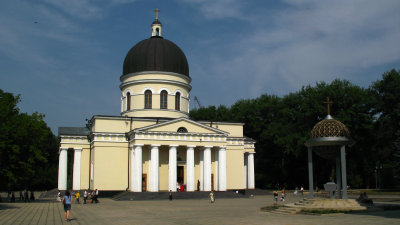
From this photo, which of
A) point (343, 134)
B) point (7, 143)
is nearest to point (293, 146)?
point (343, 134)

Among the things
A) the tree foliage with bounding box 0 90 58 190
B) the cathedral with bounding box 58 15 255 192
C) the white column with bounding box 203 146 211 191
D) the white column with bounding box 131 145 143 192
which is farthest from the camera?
the white column with bounding box 203 146 211 191

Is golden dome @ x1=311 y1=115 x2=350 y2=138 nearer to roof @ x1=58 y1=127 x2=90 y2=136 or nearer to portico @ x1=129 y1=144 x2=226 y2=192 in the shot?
portico @ x1=129 y1=144 x2=226 y2=192

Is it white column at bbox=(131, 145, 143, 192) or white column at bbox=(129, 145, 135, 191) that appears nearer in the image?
white column at bbox=(131, 145, 143, 192)

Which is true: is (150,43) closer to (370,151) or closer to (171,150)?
(171,150)

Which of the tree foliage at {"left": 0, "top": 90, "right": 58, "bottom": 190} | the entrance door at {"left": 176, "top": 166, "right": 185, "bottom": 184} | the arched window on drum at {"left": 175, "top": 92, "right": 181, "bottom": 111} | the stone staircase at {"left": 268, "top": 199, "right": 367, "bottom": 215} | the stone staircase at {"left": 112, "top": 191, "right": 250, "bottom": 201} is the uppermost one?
the arched window on drum at {"left": 175, "top": 92, "right": 181, "bottom": 111}

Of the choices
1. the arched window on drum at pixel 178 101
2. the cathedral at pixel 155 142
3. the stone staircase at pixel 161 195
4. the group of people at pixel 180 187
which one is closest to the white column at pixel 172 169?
the cathedral at pixel 155 142

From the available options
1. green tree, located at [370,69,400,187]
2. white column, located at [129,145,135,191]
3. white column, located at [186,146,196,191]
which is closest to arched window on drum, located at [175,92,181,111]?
white column, located at [186,146,196,191]

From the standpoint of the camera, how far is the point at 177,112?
4422 cm

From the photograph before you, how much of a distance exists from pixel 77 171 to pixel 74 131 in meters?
4.75

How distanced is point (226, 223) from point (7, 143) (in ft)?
59.3

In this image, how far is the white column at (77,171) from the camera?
133 ft

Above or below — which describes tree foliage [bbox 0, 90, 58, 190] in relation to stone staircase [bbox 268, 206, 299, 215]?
above

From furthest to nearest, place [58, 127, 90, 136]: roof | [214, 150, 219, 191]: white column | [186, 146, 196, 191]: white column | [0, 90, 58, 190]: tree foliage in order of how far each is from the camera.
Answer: [58, 127, 90, 136]: roof, [214, 150, 219, 191]: white column, [186, 146, 196, 191]: white column, [0, 90, 58, 190]: tree foliage

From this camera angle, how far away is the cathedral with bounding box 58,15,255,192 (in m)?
38.5
